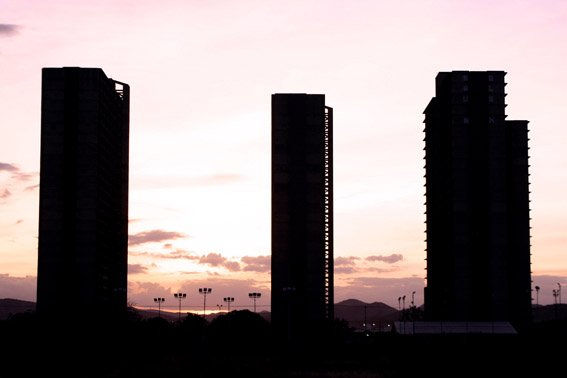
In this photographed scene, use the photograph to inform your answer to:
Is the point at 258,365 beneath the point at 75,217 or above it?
beneath

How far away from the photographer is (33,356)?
127 metres

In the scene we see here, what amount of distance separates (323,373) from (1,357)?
42412mm

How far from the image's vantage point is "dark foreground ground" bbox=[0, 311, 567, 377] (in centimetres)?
11244

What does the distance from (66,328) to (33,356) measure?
742 inches

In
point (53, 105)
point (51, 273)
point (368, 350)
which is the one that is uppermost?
point (53, 105)

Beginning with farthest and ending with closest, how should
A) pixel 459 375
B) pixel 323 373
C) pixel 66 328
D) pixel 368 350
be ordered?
1. pixel 368 350
2. pixel 66 328
3. pixel 323 373
4. pixel 459 375

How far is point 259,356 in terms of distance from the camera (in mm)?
158500

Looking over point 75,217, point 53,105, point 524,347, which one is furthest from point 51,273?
point 524,347

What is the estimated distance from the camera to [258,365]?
5049 inches

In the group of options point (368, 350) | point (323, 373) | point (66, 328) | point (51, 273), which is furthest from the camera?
point (51, 273)

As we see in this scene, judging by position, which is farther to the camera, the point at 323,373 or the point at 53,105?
the point at 53,105

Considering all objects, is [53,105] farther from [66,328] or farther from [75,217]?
[66,328]

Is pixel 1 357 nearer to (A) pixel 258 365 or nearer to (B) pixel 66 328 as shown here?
(B) pixel 66 328

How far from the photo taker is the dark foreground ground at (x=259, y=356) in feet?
369
